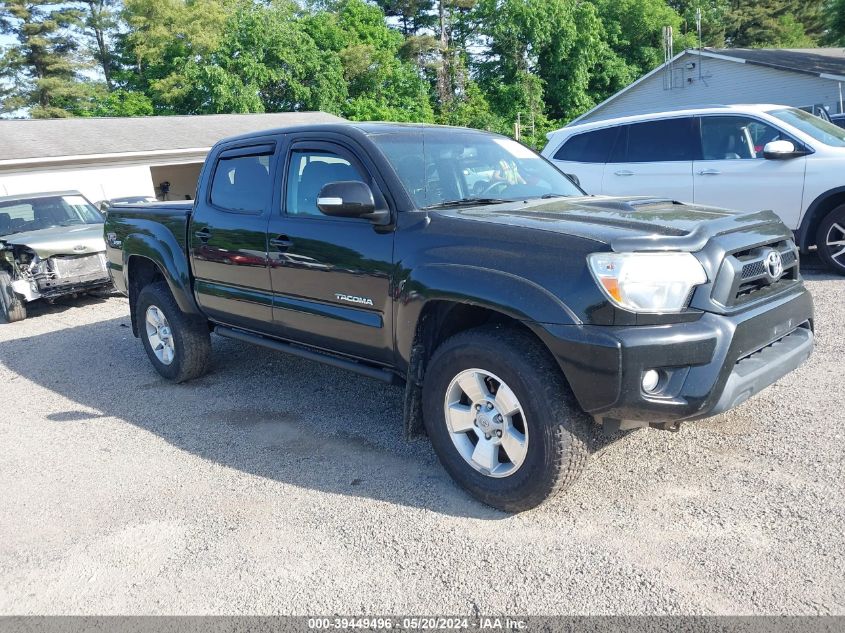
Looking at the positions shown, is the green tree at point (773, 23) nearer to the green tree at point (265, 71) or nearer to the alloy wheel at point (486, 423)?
the green tree at point (265, 71)

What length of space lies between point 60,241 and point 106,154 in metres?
13.1

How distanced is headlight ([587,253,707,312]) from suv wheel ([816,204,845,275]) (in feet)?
17.8

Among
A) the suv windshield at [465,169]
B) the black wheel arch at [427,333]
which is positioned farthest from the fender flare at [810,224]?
the black wheel arch at [427,333]

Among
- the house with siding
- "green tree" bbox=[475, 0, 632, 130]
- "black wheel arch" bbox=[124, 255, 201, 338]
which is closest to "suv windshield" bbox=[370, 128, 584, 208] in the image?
"black wheel arch" bbox=[124, 255, 201, 338]

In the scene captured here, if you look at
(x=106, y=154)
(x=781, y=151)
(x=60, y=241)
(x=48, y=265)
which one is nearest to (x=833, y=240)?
(x=781, y=151)

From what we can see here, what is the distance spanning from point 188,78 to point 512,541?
38.4m

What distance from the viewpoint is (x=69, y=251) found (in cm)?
955

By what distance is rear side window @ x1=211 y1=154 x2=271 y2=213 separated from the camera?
487 centimetres

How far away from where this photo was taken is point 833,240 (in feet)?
25.1

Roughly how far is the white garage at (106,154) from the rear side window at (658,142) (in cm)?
1366

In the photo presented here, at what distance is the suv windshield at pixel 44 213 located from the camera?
10.4 meters

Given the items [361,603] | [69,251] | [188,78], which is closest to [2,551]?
[361,603]

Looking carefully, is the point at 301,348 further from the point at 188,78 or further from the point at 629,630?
the point at 188,78

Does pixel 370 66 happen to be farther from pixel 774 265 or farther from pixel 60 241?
pixel 774 265
